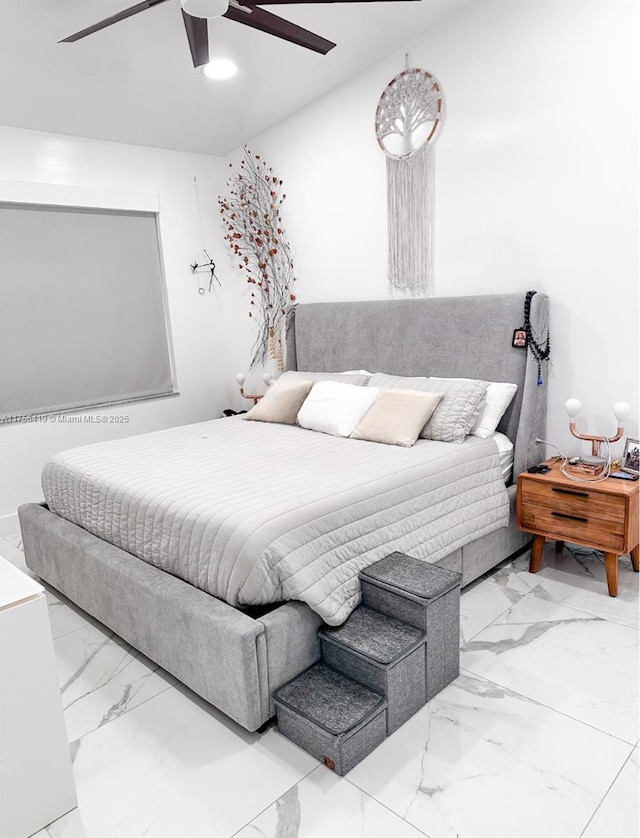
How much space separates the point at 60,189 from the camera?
3.85 m

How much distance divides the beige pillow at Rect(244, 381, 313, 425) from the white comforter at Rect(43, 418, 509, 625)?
0.31 m

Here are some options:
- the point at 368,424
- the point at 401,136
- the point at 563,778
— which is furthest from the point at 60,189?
the point at 563,778

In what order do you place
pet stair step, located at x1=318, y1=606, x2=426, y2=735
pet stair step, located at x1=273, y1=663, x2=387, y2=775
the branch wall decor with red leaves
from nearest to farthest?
pet stair step, located at x1=273, y1=663, x2=387, y2=775 < pet stair step, located at x1=318, y1=606, x2=426, y2=735 < the branch wall decor with red leaves

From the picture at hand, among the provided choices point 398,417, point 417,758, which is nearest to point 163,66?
point 398,417

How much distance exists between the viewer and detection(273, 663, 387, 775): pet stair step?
5.57 feet

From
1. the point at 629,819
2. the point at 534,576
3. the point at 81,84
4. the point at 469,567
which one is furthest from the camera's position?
the point at 81,84

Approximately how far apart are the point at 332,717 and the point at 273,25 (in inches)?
99.3

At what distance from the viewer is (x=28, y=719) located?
1.52 meters

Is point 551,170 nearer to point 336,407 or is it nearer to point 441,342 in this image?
point 441,342

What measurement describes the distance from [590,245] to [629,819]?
93.5 inches

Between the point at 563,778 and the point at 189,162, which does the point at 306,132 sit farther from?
the point at 563,778

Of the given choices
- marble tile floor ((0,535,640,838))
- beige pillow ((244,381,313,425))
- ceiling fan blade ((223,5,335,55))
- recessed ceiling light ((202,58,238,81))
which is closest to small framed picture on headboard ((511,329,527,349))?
beige pillow ((244,381,313,425))

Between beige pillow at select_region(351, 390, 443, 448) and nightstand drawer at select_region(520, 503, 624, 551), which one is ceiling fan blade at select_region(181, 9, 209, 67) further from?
nightstand drawer at select_region(520, 503, 624, 551)

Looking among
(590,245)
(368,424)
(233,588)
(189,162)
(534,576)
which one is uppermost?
(189,162)
